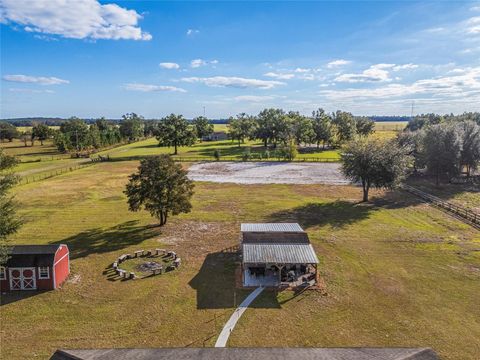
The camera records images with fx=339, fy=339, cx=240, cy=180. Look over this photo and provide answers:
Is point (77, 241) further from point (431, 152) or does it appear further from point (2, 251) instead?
point (431, 152)

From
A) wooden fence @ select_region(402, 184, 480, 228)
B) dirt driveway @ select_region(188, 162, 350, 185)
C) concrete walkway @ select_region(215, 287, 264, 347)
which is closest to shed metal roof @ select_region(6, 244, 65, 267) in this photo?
concrete walkway @ select_region(215, 287, 264, 347)

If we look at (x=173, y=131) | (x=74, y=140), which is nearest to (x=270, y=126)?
(x=173, y=131)

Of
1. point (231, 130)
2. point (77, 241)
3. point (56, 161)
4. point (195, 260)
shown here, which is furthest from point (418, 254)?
point (231, 130)

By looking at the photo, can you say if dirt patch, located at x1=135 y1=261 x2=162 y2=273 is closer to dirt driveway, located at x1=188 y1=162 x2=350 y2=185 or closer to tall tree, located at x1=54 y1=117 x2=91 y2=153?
dirt driveway, located at x1=188 y1=162 x2=350 y2=185

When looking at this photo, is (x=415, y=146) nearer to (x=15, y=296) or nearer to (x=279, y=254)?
(x=279, y=254)

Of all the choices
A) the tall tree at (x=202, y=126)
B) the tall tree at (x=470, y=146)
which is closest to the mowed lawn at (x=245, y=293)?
the tall tree at (x=470, y=146)

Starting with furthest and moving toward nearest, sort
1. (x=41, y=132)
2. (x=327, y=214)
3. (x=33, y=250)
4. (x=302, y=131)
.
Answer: (x=41, y=132) < (x=302, y=131) < (x=327, y=214) < (x=33, y=250)
